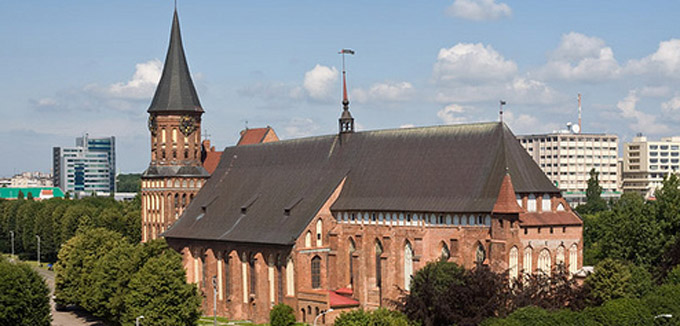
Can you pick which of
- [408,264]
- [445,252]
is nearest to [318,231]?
[408,264]

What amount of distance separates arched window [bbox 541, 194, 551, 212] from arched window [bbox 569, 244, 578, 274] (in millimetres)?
4074

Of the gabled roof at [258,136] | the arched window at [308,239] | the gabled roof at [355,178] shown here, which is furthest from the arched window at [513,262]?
the gabled roof at [258,136]

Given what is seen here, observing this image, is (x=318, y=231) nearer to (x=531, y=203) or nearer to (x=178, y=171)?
(x=531, y=203)

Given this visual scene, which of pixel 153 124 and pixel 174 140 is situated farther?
pixel 174 140

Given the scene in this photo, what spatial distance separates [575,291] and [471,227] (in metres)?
10.3

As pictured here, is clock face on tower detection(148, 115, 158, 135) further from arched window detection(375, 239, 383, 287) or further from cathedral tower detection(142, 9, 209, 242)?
arched window detection(375, 239, 383, 287)

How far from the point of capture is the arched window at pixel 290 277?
322 ft

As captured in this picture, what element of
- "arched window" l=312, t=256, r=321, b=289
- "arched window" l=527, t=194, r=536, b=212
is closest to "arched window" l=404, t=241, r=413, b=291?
"arched window" l=312, t=256, r=321, b=289

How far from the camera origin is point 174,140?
403ft

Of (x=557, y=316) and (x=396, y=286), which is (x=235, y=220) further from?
(x=557, y=316)

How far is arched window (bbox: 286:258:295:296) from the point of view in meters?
98.1

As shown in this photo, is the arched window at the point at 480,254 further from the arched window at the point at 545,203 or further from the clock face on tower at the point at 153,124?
the clock face on tower at the point at 153,124

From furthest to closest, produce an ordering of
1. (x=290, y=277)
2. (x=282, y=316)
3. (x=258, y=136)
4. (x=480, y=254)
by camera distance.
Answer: (x=258, y=136), (x=290, y=277), (x=282, y=316), (x=480, y=254)

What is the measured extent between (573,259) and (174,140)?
2173 inches
